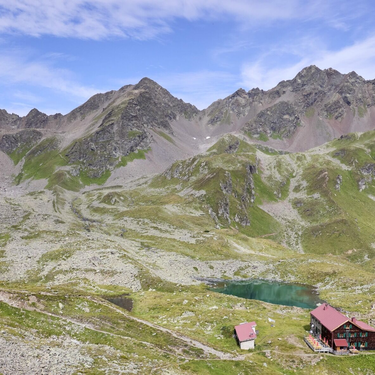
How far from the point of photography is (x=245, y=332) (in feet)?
182

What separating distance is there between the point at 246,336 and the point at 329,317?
16.1 m

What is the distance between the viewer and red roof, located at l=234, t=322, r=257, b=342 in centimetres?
5409

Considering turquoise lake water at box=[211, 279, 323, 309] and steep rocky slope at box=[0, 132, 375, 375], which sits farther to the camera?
turquoise lake water at box=[211, 279, 323, 309]

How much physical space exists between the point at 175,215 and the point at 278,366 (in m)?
138

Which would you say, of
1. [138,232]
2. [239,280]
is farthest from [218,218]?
[239,280]

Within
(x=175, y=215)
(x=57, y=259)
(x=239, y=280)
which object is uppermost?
(x=175, y=215)

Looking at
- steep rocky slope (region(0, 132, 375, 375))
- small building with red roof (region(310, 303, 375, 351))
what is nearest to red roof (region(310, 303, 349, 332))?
small building with red roof (region(310, 303, 375, 351))

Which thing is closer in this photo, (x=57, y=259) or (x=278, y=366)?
(x=278, y=366)

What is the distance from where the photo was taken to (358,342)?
5416cm

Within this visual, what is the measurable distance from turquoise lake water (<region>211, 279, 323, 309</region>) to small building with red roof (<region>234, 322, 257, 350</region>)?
39.2m

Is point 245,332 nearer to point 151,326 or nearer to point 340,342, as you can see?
point 340,342

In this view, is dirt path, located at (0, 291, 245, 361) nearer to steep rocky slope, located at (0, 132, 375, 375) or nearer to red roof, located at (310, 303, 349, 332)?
steep rocky slope, located at (0, 132, 375, 375)

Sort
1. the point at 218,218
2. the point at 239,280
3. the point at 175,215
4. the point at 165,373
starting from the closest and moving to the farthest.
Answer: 1. the point at 165,373
2. the point at 239,280
3. the point at 175,215
4. the point at 218,218

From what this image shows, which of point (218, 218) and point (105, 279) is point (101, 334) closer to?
point (105, 279)
